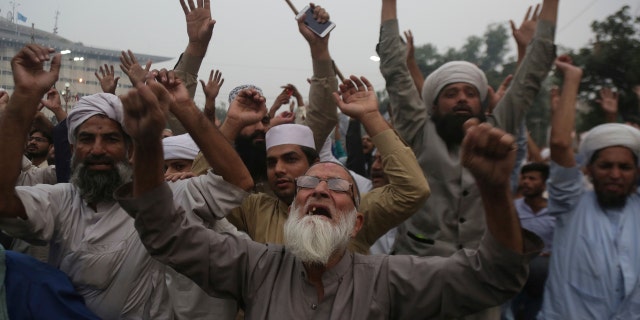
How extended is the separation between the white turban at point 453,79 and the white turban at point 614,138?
2.61 ft

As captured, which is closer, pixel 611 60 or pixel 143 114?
pixel 143 114

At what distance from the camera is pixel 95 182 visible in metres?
2.80

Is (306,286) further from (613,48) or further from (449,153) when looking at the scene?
(613,48)

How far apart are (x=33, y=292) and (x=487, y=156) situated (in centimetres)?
186

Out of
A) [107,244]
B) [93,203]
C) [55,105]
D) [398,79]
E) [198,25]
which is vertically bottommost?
[107,244]

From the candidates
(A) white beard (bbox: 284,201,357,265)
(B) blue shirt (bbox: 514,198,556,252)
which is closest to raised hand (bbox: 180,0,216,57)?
(A) white beard (bbox: 284,201,357,265)

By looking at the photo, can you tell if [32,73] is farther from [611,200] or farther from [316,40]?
[611,200]

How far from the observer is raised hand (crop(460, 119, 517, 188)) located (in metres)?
1.87

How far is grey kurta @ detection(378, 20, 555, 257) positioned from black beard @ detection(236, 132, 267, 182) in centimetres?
97

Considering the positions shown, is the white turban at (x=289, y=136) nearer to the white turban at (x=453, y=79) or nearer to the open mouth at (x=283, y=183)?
the open mouth at (x=283, y=183)

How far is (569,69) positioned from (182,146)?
2423 millimetres

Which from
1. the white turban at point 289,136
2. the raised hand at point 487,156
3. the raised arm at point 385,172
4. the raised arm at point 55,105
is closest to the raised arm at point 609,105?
the raised arm at point 385,172

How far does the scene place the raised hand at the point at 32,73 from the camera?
2504mm

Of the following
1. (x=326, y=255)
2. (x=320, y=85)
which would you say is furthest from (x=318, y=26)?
(x=326, y=255)
